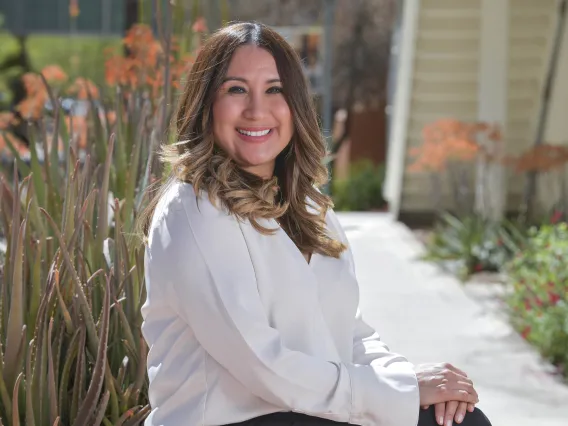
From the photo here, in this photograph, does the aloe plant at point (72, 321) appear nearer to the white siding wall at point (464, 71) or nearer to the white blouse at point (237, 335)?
the white blouse at point (237, 335)

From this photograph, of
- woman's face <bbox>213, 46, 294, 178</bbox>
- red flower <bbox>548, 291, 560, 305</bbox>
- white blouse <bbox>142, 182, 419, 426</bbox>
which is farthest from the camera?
red flower <bbox>548, 291, 560, 305</bbox>

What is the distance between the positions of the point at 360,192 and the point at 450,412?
1517 centimetres

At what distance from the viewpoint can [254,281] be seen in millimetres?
2184

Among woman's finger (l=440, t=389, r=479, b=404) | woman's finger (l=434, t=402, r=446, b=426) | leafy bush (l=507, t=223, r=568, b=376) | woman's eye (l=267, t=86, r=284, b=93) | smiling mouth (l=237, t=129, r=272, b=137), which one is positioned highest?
woman's eye (l=267, t=86, r=284, b=93)

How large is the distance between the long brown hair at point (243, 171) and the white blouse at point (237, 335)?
53 mm

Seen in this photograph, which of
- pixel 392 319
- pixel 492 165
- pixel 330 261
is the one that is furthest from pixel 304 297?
pixel 492 165

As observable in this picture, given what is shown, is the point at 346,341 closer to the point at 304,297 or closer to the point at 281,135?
the point at 304,297

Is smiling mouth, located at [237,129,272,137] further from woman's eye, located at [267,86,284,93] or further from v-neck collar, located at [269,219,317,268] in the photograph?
v-neck collar, located at [269,219,317,268]

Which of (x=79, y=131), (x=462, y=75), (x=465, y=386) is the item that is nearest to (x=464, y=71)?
(x=462, y=75)

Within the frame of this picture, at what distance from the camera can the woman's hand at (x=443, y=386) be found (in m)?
2.26

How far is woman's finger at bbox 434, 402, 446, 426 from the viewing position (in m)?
2.27

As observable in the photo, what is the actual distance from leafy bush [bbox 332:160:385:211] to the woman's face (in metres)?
14.6

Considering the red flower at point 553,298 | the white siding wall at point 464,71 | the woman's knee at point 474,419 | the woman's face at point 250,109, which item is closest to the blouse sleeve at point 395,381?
the woman's knee at point 474,419

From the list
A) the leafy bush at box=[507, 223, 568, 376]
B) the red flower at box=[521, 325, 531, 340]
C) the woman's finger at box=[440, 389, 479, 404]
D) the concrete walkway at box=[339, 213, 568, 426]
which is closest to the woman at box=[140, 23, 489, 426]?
the woman's finger at box=[440, 389, 479, 404]
